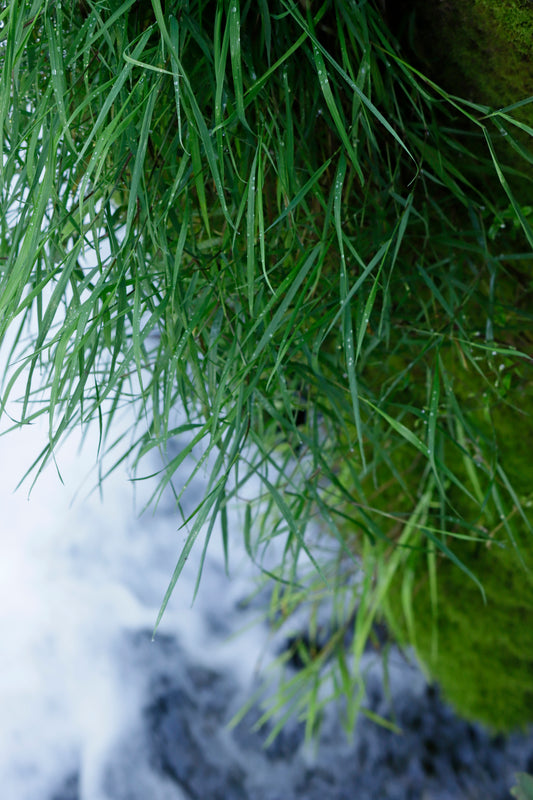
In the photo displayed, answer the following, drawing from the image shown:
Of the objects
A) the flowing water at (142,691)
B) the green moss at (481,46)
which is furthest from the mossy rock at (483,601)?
the green moss at (481,46)

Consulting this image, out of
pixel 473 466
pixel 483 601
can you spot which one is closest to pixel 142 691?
pixel 483 601

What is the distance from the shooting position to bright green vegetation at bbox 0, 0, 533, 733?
479 millimetres

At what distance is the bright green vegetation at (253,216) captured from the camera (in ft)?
1.57

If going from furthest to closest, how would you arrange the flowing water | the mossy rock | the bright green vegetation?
the flowing water → the mossy rock → the bright green vegetation

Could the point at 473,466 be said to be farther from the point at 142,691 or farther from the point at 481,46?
the point at 142,691

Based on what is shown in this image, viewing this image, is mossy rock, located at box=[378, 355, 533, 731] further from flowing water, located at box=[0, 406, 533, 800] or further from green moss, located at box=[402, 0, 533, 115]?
green moss, located at box=[402, 0, 533, 115]

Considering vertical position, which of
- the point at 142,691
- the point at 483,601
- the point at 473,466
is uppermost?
the point at 473,466

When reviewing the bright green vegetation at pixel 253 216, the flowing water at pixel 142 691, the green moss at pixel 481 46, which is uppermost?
the green moss at pixel 481 46

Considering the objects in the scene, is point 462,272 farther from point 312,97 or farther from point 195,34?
point 195,34

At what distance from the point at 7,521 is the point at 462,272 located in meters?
0.97

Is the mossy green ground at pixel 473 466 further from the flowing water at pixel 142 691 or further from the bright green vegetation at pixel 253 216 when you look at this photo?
the flowing water at pixel 142 691

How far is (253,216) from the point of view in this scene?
0.48 m

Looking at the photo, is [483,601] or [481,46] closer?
[481,46]

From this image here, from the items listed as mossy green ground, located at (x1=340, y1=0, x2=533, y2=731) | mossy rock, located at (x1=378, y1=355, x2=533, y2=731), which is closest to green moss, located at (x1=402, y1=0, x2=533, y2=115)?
mossy green ground, located at (x1=340, y1=0, x2=533, y2=731)
